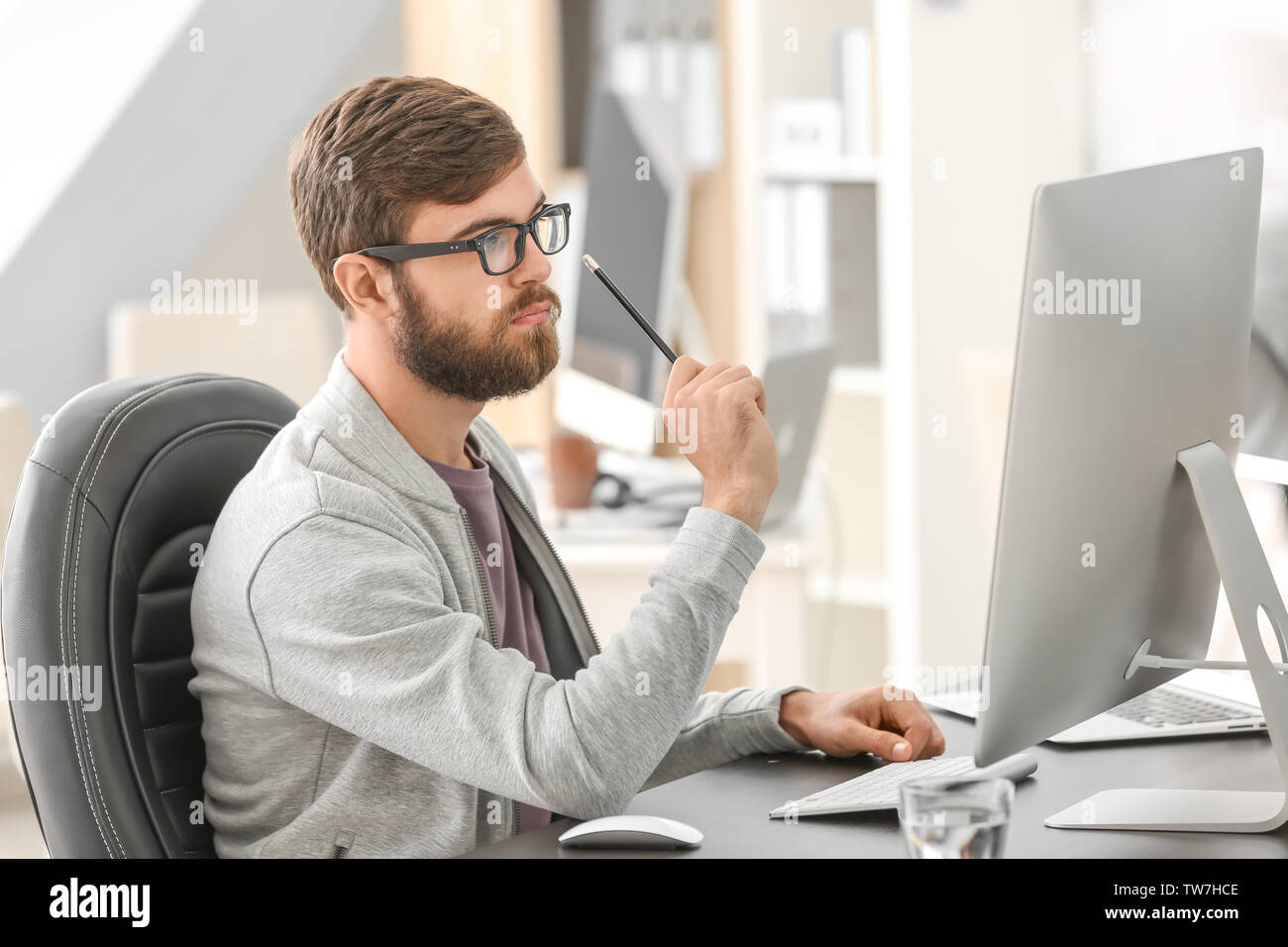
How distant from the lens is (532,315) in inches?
47.4

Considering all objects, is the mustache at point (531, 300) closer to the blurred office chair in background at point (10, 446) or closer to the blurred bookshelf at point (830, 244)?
the blurred office chair in background at point (10, 446)

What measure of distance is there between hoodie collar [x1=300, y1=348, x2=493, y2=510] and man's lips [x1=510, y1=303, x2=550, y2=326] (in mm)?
145

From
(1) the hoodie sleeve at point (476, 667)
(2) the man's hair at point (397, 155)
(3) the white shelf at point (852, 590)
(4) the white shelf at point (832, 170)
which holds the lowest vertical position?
(3) the white shelf at point (852, 590)

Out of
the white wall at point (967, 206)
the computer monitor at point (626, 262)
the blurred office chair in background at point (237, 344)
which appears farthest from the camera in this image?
the blurred office chair in background at point (237, 344)

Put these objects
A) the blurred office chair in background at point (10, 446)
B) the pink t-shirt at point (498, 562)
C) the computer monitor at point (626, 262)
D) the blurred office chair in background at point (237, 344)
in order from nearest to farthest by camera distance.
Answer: the pink t-shirt at point (498, 562)
the blurred office chair in background at point (10, 446)
the computer monitor at point (626, 262)
the blurred office chair in background at point (237, 344)

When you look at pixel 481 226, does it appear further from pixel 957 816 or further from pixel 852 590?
pixel 852 590

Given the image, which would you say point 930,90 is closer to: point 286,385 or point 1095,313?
point 286,385

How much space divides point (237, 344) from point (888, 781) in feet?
7.75

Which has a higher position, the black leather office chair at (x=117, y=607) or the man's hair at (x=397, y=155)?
the man's hair at (x=397, y=155)

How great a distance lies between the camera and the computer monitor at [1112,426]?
817 millimetres

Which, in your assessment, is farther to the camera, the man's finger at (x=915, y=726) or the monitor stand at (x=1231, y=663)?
the man's finger at (x=915, y=726)

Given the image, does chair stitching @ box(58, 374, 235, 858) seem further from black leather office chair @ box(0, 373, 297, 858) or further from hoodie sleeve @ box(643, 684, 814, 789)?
hoodie sleeve @ box(643, 684, 814, 789)

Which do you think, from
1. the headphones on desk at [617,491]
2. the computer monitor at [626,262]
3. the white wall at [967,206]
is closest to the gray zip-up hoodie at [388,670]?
the computer monitor at [626,262]

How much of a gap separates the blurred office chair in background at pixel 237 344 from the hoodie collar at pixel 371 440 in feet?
6.44
